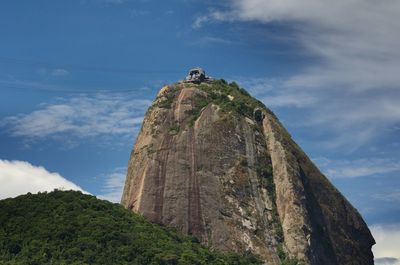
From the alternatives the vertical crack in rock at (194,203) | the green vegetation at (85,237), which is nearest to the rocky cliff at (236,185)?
the vertical crack in rock at (194,203)

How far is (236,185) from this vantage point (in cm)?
13312

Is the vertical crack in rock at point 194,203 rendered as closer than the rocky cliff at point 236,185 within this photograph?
No

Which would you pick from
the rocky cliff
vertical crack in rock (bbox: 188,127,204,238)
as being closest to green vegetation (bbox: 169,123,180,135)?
the rocky cliff

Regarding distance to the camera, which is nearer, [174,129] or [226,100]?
[174,129]

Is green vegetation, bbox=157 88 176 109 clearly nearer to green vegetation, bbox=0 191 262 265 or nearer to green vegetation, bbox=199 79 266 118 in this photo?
green vegetation, bbox=199 79 266 118

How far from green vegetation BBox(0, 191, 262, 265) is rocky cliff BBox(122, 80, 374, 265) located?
3977 millimetres

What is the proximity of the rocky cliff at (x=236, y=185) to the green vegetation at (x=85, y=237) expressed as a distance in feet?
13.0

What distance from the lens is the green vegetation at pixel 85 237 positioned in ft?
376

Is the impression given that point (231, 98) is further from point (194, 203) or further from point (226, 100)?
point (194, 203)

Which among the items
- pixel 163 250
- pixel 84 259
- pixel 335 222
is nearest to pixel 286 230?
pixel 335 222

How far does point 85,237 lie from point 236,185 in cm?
2457

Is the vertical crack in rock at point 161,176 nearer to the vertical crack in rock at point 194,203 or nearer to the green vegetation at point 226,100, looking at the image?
the vertical crack in rock at point 194,203

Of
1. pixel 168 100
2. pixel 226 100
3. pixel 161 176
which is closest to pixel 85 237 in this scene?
pixel 161 176

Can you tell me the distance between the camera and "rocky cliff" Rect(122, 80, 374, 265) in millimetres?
128250
